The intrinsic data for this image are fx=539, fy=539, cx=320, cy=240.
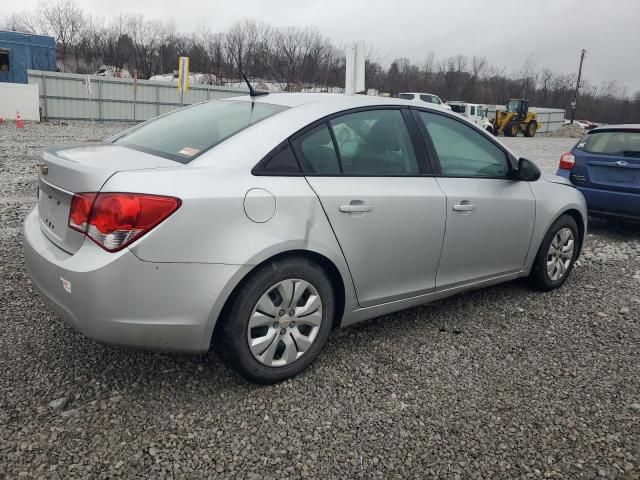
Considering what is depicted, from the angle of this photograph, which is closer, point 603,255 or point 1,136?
point 603,255

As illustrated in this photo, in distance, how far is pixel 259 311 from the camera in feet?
8.70

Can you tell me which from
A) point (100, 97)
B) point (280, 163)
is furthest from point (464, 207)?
point (100, 97)

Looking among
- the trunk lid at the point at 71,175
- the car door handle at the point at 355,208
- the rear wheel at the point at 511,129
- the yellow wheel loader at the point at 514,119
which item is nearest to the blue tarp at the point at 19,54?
the yellow wheel loader at the point at 514,119

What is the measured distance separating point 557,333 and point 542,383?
0.82 meters

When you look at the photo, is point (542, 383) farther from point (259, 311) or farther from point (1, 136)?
point (1, 136)

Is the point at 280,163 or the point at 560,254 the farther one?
the point at 560,254

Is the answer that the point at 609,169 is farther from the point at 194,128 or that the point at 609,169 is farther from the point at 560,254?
the point at 194,128

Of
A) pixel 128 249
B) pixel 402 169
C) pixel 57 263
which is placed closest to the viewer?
pixel 128 249

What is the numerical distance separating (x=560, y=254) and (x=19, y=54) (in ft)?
108

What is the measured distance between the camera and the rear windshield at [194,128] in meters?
2.80

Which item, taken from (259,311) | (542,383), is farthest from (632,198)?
(259,311)

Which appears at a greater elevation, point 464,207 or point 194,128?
point 194,128

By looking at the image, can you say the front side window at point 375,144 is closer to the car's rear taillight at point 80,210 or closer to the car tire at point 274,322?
the car tire at point 274,322

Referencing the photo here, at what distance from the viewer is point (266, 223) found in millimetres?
2576
